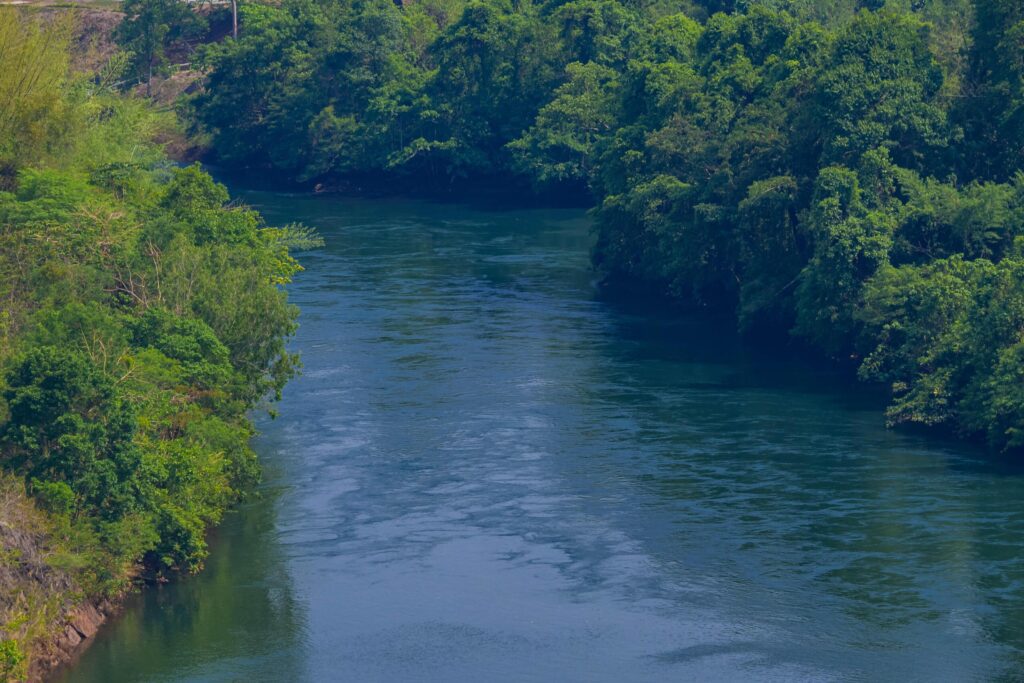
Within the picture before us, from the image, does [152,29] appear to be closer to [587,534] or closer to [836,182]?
[836,182]

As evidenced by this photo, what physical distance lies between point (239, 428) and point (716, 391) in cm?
1880

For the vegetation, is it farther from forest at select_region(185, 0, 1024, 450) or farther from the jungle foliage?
forest at select_region(185, 0, 1024, 450)

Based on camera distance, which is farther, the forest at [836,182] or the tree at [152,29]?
the tree at [152,29]

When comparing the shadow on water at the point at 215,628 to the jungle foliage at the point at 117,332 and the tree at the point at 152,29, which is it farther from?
the tree at the point at 152,29

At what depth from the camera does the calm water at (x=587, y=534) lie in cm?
3447

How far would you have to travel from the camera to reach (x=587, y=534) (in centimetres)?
4119

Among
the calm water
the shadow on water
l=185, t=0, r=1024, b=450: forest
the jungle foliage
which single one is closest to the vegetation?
the jungle foliage

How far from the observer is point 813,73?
6353 centimetres

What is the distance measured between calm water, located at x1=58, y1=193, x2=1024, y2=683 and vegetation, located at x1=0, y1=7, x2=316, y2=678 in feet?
7.19

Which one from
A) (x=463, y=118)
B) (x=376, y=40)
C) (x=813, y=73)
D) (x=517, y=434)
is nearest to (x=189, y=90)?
(x=376, y=40)

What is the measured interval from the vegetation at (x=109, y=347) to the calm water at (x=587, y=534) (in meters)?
2.19

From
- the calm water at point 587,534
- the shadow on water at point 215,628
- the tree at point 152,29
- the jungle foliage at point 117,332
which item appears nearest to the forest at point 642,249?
the jungle foliage at point 117,332

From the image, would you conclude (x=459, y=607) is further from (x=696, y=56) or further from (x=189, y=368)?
(x=696, y=56)

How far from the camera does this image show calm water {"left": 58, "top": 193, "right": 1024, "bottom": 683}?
1357 inches
